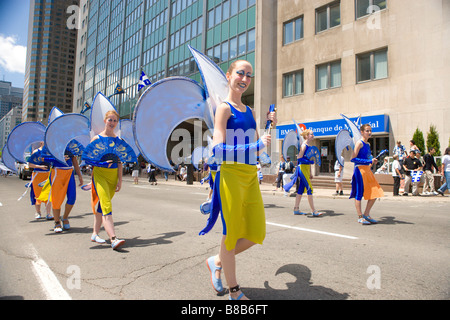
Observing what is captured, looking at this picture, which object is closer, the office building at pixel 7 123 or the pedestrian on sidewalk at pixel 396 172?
the pedestrian on sidewalk at pixel 396 172

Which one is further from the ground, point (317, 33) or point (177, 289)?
point (317, 33)

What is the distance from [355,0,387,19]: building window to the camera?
17844 mm

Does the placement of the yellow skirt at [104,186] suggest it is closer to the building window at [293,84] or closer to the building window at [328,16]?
the building window at [293,84]

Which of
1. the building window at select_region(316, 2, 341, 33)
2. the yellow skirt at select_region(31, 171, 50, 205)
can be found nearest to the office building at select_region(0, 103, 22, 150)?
the yellow skirt at select_region(31, 171, 50, 205)

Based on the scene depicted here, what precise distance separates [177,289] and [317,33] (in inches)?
846

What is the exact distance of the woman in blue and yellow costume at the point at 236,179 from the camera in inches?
100

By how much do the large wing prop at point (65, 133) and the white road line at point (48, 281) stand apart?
2.41m

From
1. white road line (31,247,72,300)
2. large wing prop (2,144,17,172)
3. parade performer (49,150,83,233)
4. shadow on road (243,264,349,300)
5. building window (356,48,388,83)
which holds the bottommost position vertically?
white road line (31,247,72,300)

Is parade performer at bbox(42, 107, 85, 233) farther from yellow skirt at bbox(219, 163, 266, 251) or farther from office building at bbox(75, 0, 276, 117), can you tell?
office building at bbox(75, 0, 276, 117)

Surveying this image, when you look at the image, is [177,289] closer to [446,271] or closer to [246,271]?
[246,271]

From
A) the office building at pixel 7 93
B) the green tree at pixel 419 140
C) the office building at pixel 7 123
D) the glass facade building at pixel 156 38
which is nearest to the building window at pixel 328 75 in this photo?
the glass facade building at pixel 156 38

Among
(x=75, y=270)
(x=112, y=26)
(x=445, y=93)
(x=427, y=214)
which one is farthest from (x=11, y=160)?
(x=112, y=26)

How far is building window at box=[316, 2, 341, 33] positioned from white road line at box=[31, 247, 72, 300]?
21.4 metres

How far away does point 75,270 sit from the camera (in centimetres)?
349
